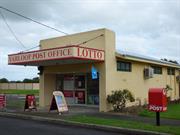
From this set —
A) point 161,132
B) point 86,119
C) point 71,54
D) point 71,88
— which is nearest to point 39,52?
point 71,54

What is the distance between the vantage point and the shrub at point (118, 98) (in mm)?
18359

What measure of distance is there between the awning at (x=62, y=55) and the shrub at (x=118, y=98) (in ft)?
6.95

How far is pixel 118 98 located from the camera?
18.4 metres

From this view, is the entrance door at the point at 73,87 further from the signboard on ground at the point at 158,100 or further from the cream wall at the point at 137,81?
the signboard on ground at the point at 158,100

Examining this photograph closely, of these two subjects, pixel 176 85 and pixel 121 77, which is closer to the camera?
pixel 121 77

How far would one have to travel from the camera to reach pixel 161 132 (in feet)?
35.9

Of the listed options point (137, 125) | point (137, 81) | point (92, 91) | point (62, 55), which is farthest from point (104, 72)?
point (137, 125)

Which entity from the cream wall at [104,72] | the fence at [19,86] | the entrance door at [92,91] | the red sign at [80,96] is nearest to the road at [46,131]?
the cream wall at [104,72]

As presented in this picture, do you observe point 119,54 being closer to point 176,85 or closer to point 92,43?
point 92,43

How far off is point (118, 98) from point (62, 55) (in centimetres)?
405

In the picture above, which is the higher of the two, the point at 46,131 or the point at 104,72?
the point at 104,72

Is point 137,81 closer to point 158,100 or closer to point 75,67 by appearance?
point 75,67

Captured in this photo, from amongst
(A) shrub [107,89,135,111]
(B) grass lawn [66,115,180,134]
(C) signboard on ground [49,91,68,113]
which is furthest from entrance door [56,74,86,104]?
(B) grass lawn [66,115,180,134]

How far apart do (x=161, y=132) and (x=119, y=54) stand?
919cm
